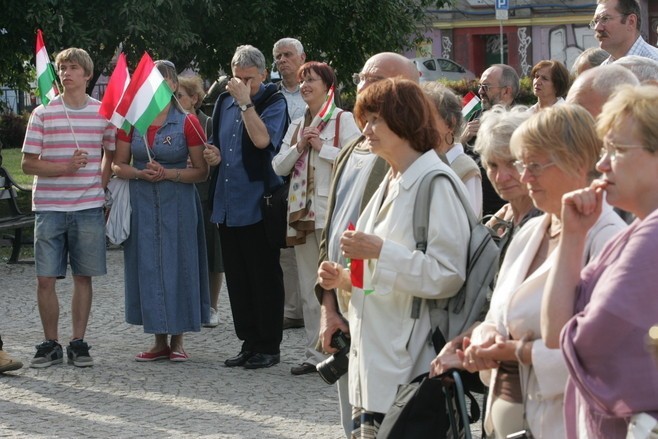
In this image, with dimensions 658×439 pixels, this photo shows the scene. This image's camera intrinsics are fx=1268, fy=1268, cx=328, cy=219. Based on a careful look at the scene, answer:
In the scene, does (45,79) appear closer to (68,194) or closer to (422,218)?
(68,194)

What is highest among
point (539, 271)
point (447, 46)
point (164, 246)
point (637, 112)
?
point (447, 46)

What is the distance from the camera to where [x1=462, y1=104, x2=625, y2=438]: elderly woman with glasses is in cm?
357

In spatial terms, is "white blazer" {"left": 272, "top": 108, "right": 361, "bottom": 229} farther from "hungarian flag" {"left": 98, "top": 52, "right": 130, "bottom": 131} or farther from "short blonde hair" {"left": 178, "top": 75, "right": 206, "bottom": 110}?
"short blonde hair" {"left": 178, "top": 75, "right": 206, "bottom": 110}

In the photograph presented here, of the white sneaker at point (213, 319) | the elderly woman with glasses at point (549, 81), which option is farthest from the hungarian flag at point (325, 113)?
the white sneaker at point (213, 319)

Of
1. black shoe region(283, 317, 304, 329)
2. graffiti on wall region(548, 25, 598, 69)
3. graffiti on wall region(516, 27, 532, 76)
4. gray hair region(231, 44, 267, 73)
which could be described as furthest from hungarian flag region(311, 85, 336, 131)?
graffiti on wall region(516, 27, 532, 76)

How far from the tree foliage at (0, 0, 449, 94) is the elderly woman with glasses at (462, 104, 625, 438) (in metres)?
12.3

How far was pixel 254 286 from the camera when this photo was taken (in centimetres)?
848

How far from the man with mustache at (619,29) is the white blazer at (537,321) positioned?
14.1ft

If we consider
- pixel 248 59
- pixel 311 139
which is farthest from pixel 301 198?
pixel 248 59

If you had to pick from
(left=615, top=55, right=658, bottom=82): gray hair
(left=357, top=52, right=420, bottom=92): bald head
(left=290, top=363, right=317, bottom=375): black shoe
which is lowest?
(left=290, top=363, right=317, bottom=375): black shoe

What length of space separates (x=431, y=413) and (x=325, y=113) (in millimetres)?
4055

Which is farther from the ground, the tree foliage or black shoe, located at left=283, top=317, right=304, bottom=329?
the tree foliage

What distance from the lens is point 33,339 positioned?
31.2ft

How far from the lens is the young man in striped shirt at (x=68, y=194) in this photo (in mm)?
8398
